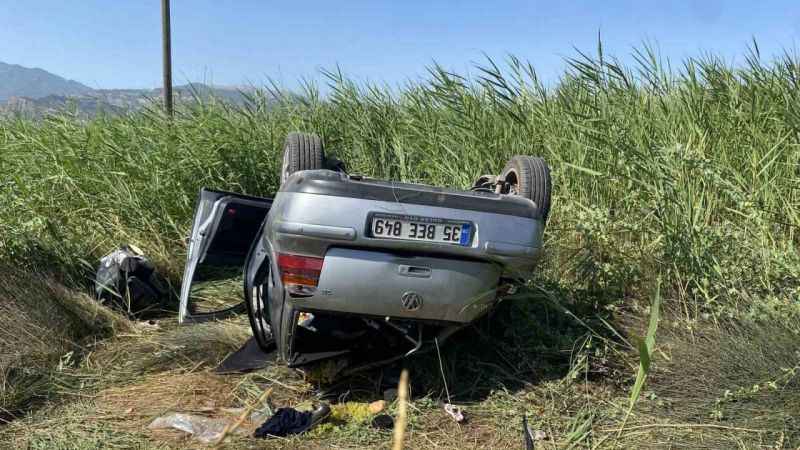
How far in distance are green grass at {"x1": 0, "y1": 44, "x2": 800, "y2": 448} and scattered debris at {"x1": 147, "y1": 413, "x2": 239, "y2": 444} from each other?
0.56 ft

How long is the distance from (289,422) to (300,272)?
2.37 feet

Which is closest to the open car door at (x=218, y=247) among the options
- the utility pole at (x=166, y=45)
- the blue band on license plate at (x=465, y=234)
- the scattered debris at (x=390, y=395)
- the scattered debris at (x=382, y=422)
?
the scattered debris at (x=390, y=395)

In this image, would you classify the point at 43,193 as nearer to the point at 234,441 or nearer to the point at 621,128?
the point at 234,441

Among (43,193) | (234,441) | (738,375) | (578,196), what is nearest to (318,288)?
(234,441)

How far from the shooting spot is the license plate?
2943mm

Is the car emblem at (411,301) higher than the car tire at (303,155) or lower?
lower

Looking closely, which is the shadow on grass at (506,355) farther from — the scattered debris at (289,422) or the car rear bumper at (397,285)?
the car rear bumper at (397,285)

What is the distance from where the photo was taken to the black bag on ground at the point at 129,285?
15.1ft

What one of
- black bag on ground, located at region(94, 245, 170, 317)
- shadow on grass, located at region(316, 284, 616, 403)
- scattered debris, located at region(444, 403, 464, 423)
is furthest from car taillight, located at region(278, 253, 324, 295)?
black bag on ground, located at region(94, 245, 170, 317)

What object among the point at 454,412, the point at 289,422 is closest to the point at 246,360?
the point at 289,422

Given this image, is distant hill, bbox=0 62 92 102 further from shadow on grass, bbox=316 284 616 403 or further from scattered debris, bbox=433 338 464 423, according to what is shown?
scattered debris, bbox=433 338 464 423

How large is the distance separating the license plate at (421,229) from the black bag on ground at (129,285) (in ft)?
7.70

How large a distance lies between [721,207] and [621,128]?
1.05m

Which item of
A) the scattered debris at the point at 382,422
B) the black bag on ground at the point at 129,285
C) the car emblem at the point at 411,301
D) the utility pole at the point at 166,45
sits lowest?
the scattered debris at the point at 382,422
